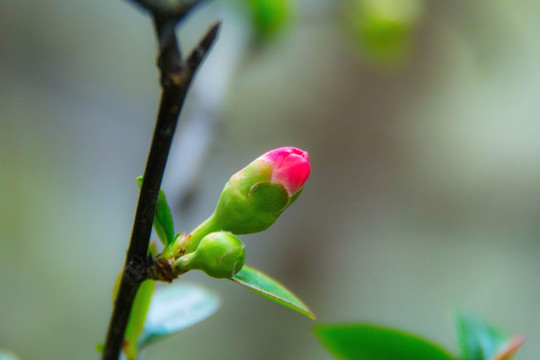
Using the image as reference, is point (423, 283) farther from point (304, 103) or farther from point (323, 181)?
point (304, 103)

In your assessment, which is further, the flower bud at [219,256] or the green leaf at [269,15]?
the green leaf at [269,15]

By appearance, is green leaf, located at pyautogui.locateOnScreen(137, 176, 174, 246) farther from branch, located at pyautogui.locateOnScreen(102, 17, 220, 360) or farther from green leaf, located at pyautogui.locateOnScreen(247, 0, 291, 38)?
green leaf, located at pyautogui.locateOnScreen(247, 0, 291, 38)

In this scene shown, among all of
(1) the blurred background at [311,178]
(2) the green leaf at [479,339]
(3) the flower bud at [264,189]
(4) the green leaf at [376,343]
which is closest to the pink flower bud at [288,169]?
(3) the flower bud at [264,189]

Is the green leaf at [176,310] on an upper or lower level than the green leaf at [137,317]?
lower

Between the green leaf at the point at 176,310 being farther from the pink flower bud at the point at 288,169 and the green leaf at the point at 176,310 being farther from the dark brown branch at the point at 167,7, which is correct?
the dark brown branch at the point at 167,7

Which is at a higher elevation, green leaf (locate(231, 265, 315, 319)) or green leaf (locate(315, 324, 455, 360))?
green leaf (locate(231, 265, 315, 319))

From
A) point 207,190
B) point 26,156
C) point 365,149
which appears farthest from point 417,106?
point 26,156

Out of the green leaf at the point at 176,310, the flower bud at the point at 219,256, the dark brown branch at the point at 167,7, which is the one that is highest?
the dark brown branch at the point at 167,7

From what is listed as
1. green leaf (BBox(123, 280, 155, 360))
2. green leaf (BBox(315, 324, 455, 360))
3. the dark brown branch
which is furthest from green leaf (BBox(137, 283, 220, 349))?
the dark brown branch
